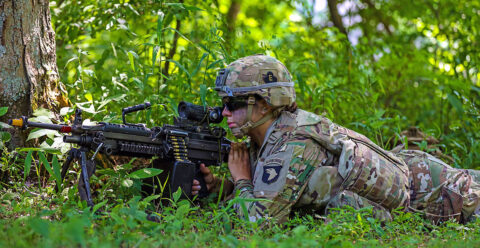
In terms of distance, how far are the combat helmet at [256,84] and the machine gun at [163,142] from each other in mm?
295

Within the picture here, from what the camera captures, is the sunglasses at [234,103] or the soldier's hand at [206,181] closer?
the sunglasses at [234,103]

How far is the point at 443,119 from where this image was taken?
25.5 feet

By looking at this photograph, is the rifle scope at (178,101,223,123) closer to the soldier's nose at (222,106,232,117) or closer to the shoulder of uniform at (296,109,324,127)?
the soldier's nose at (222,106,232,117)

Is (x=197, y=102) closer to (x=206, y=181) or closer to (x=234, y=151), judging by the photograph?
(x=234, y=151)

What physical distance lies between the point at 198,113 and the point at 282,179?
997 mm

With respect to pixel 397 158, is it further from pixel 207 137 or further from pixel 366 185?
pixel 207 137

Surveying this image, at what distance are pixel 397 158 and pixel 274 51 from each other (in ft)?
6.10

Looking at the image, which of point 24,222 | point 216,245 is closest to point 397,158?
point 216,245

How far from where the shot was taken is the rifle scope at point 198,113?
4.28 m

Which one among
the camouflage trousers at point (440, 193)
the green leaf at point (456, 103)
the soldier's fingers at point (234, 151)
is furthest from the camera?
the green leaf at point (456, 103)

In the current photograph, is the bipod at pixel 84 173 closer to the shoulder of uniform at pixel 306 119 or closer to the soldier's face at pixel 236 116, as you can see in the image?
the soldier's face at pixel 236 116

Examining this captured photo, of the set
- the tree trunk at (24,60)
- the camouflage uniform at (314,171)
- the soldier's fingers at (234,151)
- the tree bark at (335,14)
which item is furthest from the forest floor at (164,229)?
the tree bark at (335,14)

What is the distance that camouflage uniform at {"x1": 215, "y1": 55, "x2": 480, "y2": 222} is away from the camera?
12.6 feet

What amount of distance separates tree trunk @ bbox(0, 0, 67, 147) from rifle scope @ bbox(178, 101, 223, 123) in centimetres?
119
